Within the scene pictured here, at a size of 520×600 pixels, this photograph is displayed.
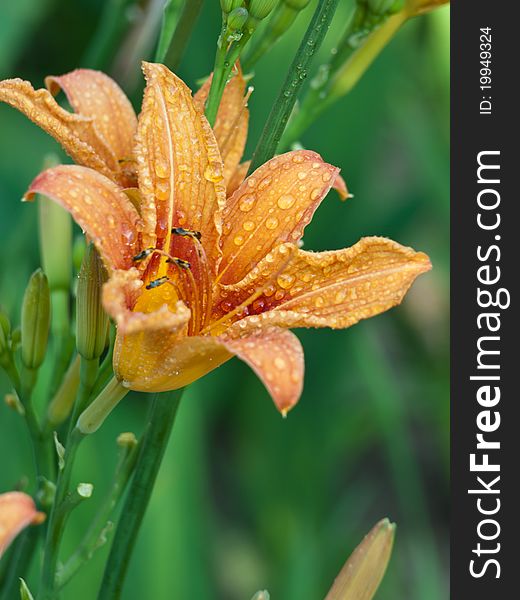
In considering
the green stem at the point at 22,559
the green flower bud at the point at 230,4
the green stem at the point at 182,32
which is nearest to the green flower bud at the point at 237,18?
the green flower bud at the point at 230,4

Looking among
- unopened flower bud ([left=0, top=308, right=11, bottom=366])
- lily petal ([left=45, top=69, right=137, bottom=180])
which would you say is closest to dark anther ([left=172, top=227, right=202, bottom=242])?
lily petal ([left=45, top=69, right=137, bottom=180])

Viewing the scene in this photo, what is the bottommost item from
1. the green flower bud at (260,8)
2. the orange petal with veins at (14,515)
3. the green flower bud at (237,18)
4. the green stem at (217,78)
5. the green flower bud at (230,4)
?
the orange petal with veins at (14,515)

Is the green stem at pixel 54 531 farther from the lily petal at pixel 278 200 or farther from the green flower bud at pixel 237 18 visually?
the green flower bud at pixel 237 18

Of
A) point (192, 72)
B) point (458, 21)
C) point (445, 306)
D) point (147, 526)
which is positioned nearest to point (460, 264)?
point (458, 21)

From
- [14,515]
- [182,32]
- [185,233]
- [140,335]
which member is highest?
[182,32]

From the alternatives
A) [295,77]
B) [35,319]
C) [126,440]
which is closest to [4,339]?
[35,319]

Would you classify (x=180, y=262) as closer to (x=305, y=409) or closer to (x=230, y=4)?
(x=230, y=4)

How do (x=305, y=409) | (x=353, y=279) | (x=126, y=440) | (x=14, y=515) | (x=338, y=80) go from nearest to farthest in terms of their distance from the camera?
(x=14, y=515) < (x=353, y=279) < (x=126, y=440) < (x=338, y=80) < (x=305, y=409)
